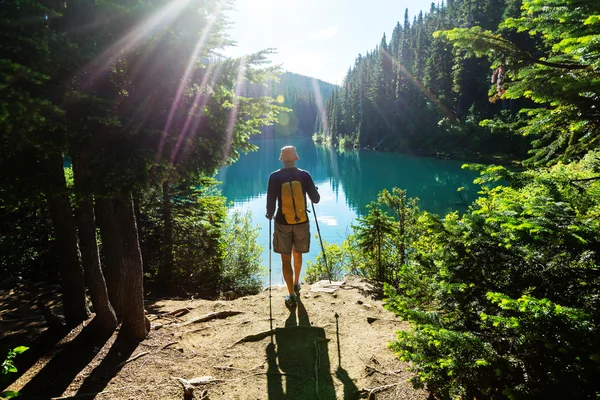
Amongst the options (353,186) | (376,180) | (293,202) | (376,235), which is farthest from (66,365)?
(376,180)

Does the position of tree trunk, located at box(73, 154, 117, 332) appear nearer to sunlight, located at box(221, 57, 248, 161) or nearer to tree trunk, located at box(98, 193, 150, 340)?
tree trunk, located at box(98, 193, 150, 340)

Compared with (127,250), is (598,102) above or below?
above

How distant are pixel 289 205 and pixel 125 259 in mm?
2116

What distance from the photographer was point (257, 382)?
127 inches

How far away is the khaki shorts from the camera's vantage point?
4.77 meters

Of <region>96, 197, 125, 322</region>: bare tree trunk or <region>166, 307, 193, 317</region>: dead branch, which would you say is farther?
<region>166, 307, 193, 317</region>: dead branch

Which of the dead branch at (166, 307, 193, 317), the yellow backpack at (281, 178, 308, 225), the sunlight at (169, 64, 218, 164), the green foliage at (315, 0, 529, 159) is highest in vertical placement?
the green foliage at (315, 0, 529, 159)

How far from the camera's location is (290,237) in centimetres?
481

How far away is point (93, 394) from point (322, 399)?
2011 mm

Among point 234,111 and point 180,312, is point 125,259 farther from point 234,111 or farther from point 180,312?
point 234,111

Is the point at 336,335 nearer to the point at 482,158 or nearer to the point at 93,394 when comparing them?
the point at 93,394

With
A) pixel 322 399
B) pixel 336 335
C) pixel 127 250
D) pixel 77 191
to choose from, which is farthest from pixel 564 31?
pixel 127 250

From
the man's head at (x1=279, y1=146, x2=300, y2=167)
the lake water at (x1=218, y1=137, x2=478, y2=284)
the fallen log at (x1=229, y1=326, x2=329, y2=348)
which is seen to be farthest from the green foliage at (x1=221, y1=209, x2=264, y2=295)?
the man's head at (x1=279, y1=146, x2=300, y2=167)

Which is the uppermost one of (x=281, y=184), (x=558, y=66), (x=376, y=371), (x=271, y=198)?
(x=558, y=66)
